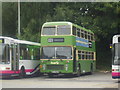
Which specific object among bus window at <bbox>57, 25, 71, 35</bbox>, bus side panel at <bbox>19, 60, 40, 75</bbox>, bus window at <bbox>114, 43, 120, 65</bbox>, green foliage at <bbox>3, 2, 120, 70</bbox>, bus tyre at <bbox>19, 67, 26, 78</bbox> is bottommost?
bus tyre at <bbox>19, 67, 26, 78</bbox>

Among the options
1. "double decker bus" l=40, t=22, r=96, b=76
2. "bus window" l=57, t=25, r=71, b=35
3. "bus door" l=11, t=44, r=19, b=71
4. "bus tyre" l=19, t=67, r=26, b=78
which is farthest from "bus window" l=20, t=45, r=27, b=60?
"bus window" l=57, t=25, r=71, b=35

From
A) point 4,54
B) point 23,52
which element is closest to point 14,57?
point 4,54

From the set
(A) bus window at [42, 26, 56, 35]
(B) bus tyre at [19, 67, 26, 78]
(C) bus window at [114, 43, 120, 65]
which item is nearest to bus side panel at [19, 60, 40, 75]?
(B) bus tyre at [19, 67, 26, 78]

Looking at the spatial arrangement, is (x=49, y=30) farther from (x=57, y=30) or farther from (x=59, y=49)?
(x=59, y=49)

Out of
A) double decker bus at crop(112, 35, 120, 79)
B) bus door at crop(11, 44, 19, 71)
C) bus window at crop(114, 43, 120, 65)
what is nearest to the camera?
double decker bus at crop(112, 35, 120, 79)

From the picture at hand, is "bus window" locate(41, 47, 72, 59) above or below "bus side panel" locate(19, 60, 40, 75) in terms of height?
above

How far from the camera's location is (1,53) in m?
23.8

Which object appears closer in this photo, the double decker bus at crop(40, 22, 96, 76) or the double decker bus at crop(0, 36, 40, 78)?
the double decker bus at crop(0, 36, 40, 78)

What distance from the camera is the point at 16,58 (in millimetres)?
24953

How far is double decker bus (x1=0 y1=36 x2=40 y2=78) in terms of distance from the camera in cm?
2405

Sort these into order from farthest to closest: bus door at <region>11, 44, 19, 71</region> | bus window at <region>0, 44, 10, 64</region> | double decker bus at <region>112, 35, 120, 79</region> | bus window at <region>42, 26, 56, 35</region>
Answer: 1. bus window at <region>42, 26, 56, 35</region>
2. bus door at <region>11, 44, 19, 71</region>
3. bus window at <region>0, 44, 10, 64</region>
4. double decker bus at <region>112, 35, 120, 79</region>

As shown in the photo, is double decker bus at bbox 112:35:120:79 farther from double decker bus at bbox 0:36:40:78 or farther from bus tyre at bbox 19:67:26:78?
bus tyre at bbox 19:67:26:78

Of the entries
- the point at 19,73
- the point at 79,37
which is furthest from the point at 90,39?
the point at 19,73

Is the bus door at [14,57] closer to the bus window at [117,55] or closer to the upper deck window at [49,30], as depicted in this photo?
the upper deck window at [49,30]
